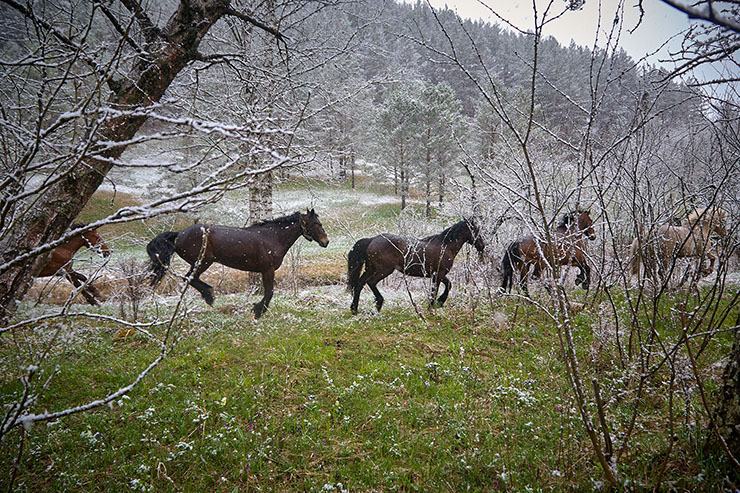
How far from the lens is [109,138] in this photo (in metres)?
2.88

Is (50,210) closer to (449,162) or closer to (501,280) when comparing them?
(501,280)

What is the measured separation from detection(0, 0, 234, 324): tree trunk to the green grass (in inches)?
36.9

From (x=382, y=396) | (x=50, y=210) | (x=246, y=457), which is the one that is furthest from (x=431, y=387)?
(x=50, y=210)

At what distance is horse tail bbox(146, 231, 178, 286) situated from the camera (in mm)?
6574

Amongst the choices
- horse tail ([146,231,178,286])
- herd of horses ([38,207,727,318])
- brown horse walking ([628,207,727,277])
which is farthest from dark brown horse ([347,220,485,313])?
horse tail ([146,231,178,286])

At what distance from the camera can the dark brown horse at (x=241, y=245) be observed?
6742 millimetres

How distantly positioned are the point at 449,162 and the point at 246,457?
3081 cm

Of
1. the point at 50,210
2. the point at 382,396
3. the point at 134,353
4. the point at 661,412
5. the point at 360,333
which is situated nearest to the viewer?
the point at 50,210

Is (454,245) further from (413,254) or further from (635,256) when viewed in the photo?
(635,256)

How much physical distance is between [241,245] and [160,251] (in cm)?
151

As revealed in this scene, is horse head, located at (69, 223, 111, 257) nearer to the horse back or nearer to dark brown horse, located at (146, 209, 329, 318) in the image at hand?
dark brown horse, located at (146, 209, 329, 318)

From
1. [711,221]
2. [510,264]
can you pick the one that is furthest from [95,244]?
[510,264]

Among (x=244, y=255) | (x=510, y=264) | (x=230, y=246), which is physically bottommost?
(x=510, y=264)

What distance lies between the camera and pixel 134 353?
5023 mm
